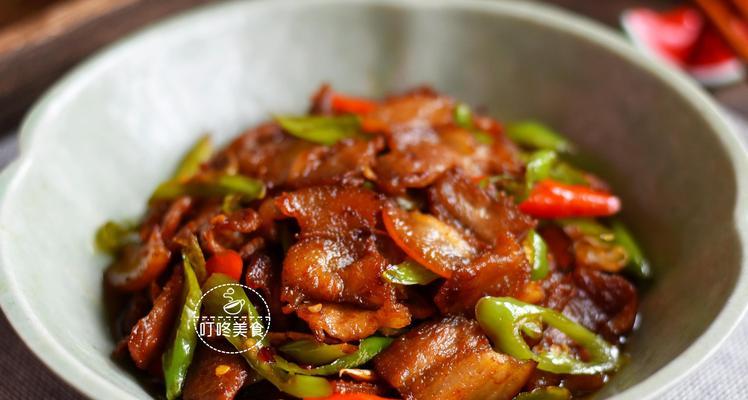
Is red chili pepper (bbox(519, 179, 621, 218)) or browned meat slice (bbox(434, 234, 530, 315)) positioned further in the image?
red chili pepper (bbox(519, 179, 621, 218))

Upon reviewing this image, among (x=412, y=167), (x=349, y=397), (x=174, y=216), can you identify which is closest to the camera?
(x=349, y=397)

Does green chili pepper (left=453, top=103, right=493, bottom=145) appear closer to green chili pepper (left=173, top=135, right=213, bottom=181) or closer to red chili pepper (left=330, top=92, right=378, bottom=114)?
red chili pepper (left=330, top=92, right=378, bottom=114)

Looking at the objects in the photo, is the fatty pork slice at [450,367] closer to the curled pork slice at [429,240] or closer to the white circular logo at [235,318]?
the curled pork slice at [429,240]

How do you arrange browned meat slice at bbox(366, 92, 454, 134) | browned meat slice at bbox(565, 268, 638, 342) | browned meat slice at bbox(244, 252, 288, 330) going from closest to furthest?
browned meat slice at bbox(244, 252, 288, 330), browned meat slice at bbox(565, 268, 638, 342), browned meat slice at bbox(366, 92, 454, 134)

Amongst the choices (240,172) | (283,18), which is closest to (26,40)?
(283,18)

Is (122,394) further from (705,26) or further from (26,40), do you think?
(705,26)

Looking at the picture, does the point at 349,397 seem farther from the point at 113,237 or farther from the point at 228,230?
the point at 113,237

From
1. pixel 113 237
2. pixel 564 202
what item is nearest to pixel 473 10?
pixel 564 202

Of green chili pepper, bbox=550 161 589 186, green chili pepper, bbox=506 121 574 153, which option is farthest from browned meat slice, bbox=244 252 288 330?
green chili pepper, bbox=506 121 574 153
